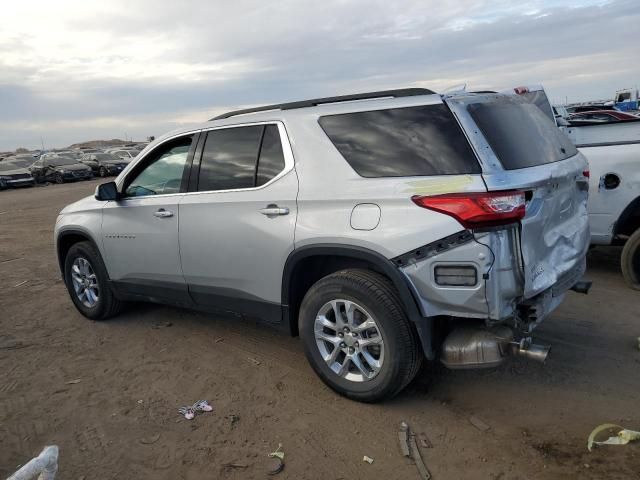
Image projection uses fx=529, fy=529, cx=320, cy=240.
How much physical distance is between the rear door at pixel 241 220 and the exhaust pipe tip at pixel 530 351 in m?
1.54

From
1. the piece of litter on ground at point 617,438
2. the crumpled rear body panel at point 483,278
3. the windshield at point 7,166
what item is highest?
the windshield at point 7,166

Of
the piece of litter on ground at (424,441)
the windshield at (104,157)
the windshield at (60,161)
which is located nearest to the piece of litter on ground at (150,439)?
the piece of litter on ground at (424,441)

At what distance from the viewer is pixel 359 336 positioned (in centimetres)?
333

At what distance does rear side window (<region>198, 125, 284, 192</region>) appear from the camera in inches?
146

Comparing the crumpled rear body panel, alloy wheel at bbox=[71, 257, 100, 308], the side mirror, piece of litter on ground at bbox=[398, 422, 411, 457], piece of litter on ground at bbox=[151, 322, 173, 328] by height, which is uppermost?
the side mirror

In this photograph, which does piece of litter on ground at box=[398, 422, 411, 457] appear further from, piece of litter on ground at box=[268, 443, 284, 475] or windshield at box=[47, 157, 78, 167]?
Answer: windshield at box=[47, 157, 78, 167]

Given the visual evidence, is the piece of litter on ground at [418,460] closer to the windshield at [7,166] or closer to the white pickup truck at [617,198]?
the white pickup truck at [617,198]

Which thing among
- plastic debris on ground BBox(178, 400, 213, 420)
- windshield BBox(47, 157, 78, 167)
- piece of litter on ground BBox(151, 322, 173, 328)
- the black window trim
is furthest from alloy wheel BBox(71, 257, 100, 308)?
windshield BBox(47, 157, 78, 167)

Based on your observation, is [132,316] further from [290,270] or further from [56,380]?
[290,270]

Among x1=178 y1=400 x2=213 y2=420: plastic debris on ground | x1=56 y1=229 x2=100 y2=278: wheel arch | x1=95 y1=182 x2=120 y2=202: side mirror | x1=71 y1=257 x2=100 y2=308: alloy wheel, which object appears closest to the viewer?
x1=178 y1=400 x2=213 y2=420: plastic debris on ground

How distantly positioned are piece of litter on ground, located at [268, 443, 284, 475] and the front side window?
2220 millimetres

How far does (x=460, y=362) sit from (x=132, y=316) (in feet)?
11.9

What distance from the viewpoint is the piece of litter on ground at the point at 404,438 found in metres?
2.95

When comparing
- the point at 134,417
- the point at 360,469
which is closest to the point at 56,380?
the point at 134,417
